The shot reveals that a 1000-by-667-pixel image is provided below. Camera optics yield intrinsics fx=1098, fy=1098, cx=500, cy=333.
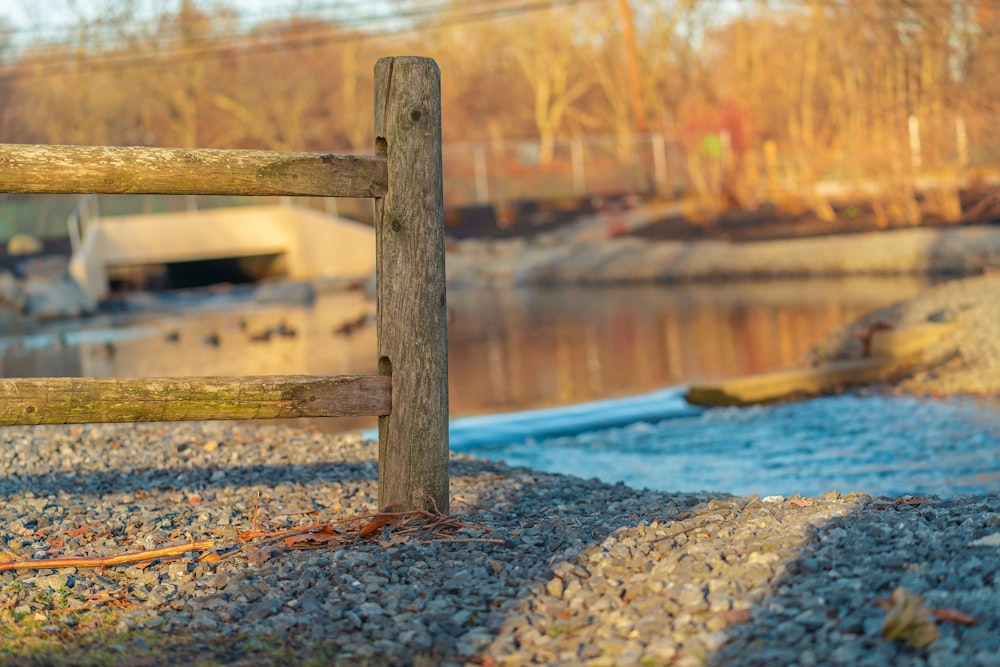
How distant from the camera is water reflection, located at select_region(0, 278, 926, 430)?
1133 cm

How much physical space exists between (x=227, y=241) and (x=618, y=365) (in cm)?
2018

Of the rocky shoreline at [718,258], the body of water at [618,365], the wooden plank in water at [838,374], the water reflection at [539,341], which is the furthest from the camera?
the rocky shoreline at [718,258]

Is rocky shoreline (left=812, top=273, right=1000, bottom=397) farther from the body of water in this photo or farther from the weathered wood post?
the weathered wood post

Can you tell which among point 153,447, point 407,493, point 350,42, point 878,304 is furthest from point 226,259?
point 407,493

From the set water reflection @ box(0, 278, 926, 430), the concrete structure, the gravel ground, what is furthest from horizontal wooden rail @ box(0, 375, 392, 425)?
the concrete structure

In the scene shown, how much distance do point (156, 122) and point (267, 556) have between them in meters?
42.1

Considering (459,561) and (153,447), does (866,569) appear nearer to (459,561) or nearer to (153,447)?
(459,561)

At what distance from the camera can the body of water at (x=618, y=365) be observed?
6.93 metres

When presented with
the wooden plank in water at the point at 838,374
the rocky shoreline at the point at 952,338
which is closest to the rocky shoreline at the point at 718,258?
the rocky shoreline at the point at 952,338

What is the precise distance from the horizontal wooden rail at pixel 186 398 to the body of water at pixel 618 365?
2.91m

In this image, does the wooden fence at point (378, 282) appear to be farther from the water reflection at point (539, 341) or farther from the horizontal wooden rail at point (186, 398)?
the water reflection at point (539, 341)

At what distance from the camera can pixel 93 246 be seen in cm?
2780

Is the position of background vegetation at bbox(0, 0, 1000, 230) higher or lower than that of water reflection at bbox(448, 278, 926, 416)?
higher

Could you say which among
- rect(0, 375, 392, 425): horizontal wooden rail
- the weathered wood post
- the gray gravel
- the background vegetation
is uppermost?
the background vegetation
